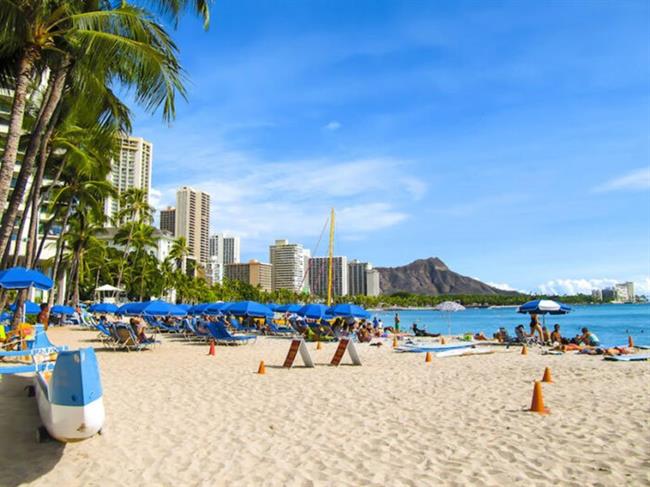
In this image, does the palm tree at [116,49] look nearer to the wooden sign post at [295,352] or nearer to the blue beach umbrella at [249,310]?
the wooden sign post at [295,352]

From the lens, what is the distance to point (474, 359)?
1590 cm

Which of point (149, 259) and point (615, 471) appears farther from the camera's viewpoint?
point (149, 259)

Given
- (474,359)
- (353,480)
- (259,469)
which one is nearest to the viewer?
(353,480)

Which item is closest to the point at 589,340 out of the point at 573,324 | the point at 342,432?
the point at 342,432

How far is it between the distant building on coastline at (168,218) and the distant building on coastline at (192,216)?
1.38 metres

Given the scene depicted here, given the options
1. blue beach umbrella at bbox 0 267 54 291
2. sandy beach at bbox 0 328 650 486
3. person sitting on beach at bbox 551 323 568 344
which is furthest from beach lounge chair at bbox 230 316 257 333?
person sitting on beach at bbox 551 323 568 344

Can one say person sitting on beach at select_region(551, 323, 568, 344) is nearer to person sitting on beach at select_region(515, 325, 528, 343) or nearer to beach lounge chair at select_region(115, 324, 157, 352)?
person sitting on beach at select_region(515, 325, 528, 343)

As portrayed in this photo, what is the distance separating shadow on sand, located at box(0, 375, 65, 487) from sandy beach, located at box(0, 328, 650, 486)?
0.02 metres

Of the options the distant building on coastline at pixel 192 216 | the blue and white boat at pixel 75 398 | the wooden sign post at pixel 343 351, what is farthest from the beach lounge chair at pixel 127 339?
the distant building on coastline at pixel 192 216

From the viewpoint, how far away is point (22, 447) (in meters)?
5.85

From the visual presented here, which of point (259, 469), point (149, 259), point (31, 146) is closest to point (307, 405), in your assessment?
point (259, 469)

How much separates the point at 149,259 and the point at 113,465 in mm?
65387

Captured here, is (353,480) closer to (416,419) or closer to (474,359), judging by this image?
(416,419)

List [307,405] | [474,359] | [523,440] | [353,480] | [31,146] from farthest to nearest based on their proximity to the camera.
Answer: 1. [474,359]
2. [31,146]
3. [307,405]
4. [523,440]
5. [353,480]
